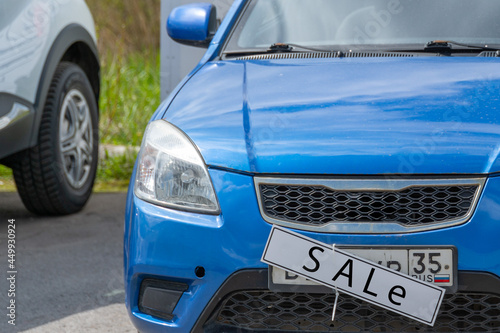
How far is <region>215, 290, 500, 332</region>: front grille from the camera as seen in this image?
222 cm

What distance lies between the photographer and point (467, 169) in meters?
2.23

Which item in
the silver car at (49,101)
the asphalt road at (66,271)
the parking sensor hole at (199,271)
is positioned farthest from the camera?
the silver car at (49,101)

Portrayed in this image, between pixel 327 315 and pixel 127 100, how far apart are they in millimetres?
6208

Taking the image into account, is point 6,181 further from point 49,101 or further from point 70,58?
point 49,101

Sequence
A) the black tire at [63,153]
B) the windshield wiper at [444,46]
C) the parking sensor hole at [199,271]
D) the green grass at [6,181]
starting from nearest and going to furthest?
1. the parking sensor hole at [199,271]
2. the windshield wiper at [444,46]
3. the black tire at [63,153]
4. the green grass at [6,181]

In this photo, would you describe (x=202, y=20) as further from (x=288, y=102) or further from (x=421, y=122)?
(x=421, y=122)

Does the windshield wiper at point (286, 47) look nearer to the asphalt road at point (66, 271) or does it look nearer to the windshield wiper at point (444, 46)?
the windshield wiper at point (444, 46)

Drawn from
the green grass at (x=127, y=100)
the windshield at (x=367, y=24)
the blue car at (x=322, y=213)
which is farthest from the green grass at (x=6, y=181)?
the blue car at (x=322, y=213)

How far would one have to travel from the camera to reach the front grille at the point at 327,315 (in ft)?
7.28

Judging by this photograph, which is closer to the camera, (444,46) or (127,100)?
(444,46)

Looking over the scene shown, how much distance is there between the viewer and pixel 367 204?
2.25 meters

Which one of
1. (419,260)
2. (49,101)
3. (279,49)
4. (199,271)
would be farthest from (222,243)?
(49,101)

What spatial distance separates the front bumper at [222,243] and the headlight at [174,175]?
0.12 feet

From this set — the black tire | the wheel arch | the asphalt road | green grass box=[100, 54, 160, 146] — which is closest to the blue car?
the asphalt road
